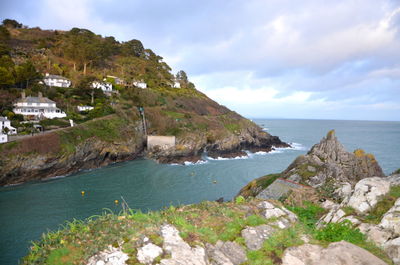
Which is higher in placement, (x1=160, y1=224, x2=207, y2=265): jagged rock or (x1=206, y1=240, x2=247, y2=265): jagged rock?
(x1=160, y1=224, x2=207, y2=265): jagged rock

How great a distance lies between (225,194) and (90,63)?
83.6 meters

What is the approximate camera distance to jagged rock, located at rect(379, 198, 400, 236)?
7152 millimetres

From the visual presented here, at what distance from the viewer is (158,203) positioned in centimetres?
2672

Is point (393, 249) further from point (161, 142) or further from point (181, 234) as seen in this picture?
point (161, 142)

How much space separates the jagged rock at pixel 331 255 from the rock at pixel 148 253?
12.2 feet

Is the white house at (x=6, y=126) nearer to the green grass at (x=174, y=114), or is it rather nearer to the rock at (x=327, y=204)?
the green grass at (x=174, y=114)

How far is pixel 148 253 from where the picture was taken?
6121 millimetres

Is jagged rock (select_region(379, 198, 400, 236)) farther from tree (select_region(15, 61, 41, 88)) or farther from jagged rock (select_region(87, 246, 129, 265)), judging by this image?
tree (select_region(15, 61, 41, 88))

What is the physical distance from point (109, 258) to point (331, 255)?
20.9 ft

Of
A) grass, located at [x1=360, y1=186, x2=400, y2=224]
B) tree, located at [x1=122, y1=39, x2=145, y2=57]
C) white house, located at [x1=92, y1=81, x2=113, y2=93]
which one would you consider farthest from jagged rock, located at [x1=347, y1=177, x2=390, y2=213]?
tree, located at [x1=122, y1=39, x2=145, y2=57]

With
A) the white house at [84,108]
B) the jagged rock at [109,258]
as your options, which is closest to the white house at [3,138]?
the white house at [84,108]

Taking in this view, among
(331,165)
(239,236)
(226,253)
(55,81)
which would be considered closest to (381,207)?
(239,236)

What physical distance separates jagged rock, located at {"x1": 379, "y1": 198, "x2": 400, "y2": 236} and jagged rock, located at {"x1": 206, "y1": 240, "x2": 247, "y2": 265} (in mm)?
5102

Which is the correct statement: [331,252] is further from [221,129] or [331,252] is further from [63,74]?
[63,74]
